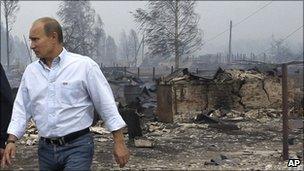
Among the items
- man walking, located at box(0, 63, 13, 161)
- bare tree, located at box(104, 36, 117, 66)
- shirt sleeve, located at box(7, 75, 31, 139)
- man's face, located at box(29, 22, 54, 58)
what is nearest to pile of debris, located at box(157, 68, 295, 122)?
man walking, located at box(0, 63, 13, 161)

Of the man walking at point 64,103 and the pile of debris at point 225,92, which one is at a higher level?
the man walking at point 64,103

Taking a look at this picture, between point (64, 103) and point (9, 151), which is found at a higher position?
point (64, 103)

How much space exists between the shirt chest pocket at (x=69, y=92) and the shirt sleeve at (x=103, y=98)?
9cm

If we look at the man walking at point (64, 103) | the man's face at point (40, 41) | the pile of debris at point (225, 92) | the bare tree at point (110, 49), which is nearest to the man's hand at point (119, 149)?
the man walking at point (64, 103)

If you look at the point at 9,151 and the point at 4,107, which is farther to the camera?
the point at 4,107

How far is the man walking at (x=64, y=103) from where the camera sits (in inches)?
128

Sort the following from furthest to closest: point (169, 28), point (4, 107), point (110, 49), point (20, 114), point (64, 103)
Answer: point (110, 49)
point (169, 28)
point (4, 107)
point (20, 114)
point (64, 103)

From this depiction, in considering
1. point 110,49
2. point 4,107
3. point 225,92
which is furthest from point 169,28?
point 110,49

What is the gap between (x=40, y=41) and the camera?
327cm

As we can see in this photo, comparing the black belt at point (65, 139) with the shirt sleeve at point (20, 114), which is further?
the shirt sleeve at point (20, 114)

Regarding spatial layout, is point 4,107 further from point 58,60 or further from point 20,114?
point 58,60

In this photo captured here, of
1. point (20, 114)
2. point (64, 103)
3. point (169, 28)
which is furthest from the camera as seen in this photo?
point (169, 28)

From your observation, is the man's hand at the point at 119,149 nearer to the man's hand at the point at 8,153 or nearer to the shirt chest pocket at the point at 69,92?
the shirt chest pocket at the point at 69,92

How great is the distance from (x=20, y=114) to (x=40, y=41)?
1.89ft
